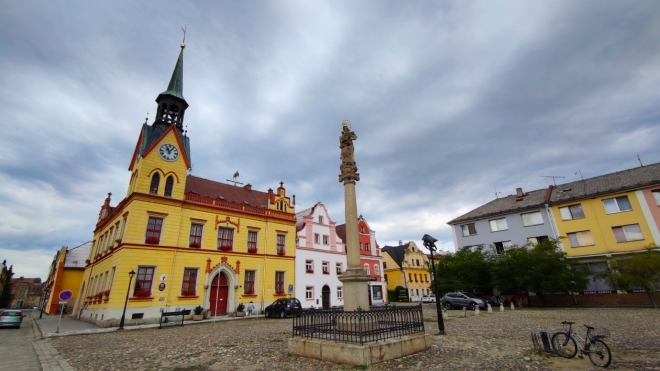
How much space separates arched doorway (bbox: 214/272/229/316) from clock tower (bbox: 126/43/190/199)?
27.1 feet

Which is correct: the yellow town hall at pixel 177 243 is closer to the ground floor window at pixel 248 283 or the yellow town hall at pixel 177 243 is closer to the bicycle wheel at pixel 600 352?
the ground floor window at pixel 248 283

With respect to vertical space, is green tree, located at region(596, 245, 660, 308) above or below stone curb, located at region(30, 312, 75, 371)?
above

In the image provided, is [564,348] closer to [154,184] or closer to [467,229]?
[154,184]

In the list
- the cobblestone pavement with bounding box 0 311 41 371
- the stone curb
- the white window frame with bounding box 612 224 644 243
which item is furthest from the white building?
the white window frame with bounding box 612 224 644 243

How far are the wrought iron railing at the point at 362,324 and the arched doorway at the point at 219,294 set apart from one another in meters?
19.6

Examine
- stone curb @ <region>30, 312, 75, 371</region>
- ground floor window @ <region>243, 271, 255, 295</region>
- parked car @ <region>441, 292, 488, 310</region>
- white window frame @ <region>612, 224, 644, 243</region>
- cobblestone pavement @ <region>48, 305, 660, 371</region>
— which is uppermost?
white window frame @ <region>612, 224, 644, 243</region>

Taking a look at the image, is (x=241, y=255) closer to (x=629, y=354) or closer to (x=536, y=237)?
(x=629, y=354)

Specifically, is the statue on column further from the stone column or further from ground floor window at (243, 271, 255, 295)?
ground floor window at (243, 271, 255, 295)

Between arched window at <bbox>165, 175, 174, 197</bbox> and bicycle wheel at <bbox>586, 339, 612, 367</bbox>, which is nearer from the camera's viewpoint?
bicycle wheel at <bbox>586, 339, 612, 367</bbox>

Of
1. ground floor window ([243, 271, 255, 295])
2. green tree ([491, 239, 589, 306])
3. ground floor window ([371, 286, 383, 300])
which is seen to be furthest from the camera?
ground floor window ([371, 286, 383, 300])

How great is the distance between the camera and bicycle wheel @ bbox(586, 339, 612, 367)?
23.0 feet

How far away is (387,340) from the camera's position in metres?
8.56

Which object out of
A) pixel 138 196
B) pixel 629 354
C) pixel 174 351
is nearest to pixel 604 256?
pixel 629 354

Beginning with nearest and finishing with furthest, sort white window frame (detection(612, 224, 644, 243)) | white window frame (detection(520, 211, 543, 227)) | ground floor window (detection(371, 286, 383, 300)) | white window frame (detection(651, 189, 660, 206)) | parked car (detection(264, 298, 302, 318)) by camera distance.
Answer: parked car (detection(264, 298, 302, 318)) < white window frame (detection(651, 189, 660, 206)) < white window frame (detection(612, 224, 644, 243)) < white window frame (detection(520, 211, 543, 227)) < ground floor window (detection(371, 286, 383, 300))
